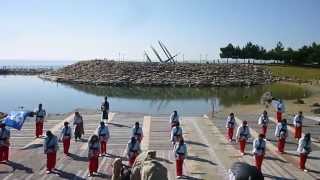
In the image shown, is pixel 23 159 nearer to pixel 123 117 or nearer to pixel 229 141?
pixel 229 141

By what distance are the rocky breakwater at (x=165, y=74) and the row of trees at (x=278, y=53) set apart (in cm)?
1388

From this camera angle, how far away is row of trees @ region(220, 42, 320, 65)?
333 ft

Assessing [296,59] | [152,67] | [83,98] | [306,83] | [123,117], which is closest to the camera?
[123,117]

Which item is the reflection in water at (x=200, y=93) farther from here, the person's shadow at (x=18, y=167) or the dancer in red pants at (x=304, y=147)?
the person's shadow at (x=18, y=167)

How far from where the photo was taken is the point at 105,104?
3184 cm

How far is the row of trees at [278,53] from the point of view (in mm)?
101438

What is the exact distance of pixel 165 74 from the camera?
85.1 meters

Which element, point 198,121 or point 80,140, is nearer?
point 80,140

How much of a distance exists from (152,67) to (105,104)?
5901 cm

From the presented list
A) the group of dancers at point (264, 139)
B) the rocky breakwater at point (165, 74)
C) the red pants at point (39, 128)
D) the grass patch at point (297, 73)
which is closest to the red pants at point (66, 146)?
the red pants at point (39, 128)

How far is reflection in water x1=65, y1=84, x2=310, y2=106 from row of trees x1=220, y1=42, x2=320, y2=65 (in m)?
30.3

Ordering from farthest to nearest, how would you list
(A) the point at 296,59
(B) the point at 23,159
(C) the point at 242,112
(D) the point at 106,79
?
(A) the point at 296,59 → (D) the point at 106,79 → (C) the point at 242,112 → (B) the point at 23,159

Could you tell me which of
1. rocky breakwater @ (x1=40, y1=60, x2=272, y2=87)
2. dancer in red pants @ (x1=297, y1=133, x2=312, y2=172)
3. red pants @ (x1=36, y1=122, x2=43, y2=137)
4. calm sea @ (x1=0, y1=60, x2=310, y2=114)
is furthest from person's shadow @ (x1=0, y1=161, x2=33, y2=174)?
rocky breakwater @ (x1=40, y1=60, x2=272, y2=87)

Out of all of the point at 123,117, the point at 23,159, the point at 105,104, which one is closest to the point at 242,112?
the point at 123,117
